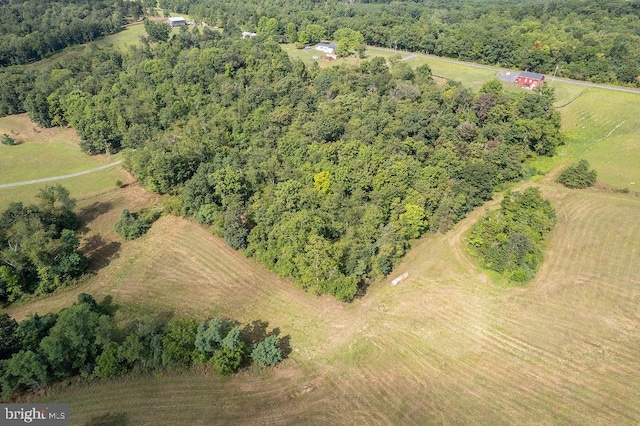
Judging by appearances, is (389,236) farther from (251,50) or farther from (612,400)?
(251,50)

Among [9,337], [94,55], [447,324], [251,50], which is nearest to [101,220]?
[9,337]

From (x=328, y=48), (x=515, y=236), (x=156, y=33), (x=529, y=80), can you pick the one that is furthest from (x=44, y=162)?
(x=529, y=80)

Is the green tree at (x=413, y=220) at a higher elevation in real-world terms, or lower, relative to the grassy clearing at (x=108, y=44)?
lower

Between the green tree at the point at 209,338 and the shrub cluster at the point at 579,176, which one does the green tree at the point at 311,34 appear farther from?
the green tree at the point at 209,338

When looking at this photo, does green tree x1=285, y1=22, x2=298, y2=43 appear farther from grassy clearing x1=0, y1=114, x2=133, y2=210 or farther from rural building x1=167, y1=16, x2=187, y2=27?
grassy clearing x1=0, y1=114, x2=133, y2=210

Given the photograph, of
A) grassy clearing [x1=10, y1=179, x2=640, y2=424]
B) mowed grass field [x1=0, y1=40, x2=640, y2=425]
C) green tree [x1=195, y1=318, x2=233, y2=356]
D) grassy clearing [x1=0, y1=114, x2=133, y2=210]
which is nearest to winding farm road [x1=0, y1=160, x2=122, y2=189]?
grassy clearing [x1=0, y1=114, x2=133, y2=210]

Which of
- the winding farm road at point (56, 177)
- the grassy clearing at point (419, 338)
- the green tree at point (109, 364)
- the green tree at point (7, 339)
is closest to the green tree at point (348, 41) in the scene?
the winding farm road at point (56, 177)
